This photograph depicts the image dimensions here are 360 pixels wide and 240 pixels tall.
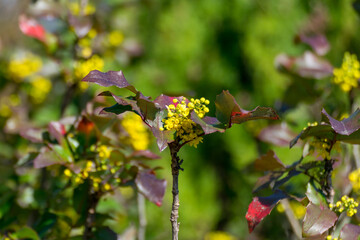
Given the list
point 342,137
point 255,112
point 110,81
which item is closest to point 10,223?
point 110,81

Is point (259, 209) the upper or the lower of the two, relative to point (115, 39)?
lower

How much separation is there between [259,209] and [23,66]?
4.79ft

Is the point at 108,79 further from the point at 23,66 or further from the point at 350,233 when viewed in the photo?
the point at 23,66

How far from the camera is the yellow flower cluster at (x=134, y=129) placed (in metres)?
1.36

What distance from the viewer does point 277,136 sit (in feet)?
4.25

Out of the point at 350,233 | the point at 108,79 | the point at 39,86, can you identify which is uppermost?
the point at 39,86

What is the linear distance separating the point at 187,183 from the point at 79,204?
2605 mm

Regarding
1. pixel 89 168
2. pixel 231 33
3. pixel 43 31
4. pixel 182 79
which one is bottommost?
pixel 89 168

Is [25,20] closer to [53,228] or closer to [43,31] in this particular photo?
[43,31]

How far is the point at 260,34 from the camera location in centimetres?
351

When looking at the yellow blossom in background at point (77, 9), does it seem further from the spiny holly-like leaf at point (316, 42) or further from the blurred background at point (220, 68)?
the blurred background at point (220, 68)

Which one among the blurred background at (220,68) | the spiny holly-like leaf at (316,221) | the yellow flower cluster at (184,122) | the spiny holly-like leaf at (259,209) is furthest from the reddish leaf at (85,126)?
the blurred background at (220,68)

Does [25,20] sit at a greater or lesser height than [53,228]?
greater

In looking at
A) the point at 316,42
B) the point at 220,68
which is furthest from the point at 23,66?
the point at 220,68
